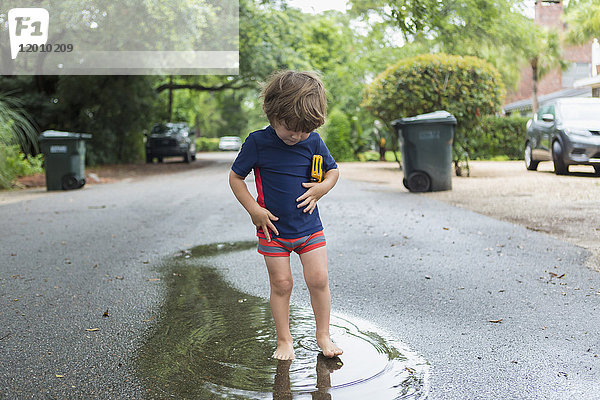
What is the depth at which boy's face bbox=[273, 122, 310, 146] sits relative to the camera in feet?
9.89

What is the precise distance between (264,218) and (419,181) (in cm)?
961

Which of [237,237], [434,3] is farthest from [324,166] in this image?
[434,3]

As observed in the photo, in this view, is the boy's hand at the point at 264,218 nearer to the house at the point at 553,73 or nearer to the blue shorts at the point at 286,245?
the blue shorts at the point at 286,245

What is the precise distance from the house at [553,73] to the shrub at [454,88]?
21058mm

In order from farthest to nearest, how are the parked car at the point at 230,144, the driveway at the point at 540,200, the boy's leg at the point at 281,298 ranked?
1. the parked car at the point at 230,144
2. the driveway at the point at 540,200
3. the boy's leg at the point at 281,298

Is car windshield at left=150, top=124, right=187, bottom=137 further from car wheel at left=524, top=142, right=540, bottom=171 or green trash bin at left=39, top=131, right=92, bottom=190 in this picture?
car wheel at left=524, top=142, right=540, bottom=171

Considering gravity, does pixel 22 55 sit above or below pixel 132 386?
above

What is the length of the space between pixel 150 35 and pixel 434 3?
13.0 m

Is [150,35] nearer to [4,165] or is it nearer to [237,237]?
[4,165]

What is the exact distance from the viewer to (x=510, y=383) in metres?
2.79

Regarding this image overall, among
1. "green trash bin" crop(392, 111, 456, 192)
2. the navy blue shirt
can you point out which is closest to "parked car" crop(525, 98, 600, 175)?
"green trash bin" crop(392, 111, 456, 192)

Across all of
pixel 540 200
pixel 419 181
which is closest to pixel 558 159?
pixel 419 181

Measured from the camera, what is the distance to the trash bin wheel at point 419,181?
40.3 ft

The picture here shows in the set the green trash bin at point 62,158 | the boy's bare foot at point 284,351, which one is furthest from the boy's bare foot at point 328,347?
the green trash bin at point 62,158
